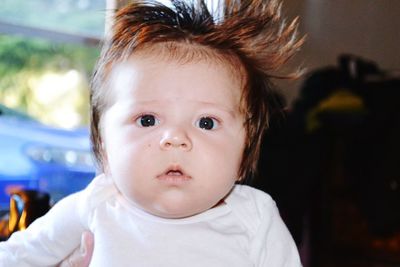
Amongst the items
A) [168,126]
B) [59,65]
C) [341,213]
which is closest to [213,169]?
[168,126]

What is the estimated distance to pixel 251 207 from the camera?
103 cm

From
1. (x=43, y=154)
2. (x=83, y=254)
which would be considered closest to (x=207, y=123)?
(x=83, y=254)

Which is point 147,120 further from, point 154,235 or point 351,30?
point 351,30

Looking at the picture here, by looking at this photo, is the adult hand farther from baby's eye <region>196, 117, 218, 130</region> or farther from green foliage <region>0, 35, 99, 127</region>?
green foliage <region>0, 35, 99, 127</region>

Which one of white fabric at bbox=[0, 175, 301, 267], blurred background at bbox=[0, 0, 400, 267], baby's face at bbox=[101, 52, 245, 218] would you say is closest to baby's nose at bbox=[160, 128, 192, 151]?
baby's face at bbox=[101, 52, 245, 218]

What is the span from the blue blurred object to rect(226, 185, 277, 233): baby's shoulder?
53.7 inches

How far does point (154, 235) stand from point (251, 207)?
18 cm

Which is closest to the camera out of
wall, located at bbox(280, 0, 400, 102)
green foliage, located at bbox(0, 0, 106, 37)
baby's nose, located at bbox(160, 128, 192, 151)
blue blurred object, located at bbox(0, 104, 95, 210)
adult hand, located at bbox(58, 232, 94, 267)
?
baby's nose, located at bbox(160, 128, 192, 151)

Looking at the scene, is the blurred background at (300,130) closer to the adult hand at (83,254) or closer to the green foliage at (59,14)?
the green foliage at (59,14)

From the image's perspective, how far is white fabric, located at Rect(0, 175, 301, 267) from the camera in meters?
0.93

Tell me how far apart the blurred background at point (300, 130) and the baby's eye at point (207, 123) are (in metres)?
1.41

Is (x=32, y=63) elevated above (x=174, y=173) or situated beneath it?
situated beneath

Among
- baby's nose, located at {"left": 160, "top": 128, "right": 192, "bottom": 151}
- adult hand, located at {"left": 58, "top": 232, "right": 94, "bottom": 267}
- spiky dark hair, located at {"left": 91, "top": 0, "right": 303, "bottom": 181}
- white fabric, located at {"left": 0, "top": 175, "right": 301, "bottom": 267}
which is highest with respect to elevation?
spiky dark hair, located at {"left": 91, "top": 0, "right": 303, "bottom": 181}

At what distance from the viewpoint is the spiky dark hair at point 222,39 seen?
954 millimetres
